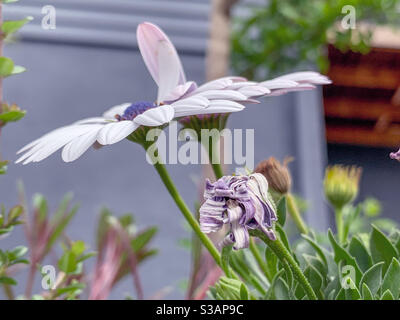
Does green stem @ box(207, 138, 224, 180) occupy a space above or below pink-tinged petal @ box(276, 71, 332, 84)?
below

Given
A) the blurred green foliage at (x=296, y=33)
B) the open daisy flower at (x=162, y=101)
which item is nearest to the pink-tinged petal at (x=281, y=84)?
the open daisy flower at (x=162, y=101)

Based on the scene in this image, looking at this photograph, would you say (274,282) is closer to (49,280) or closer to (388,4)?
(49,280)

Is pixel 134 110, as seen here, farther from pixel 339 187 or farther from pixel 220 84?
pixel 339 187

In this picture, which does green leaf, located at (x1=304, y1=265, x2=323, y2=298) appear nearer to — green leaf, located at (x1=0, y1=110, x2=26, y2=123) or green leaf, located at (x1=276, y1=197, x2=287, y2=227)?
green leaf, located at (x1=276, y1=197, x2=287, y2=227)

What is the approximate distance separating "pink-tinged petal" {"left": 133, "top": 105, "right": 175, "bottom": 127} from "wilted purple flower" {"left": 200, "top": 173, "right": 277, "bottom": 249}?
0.10 feet

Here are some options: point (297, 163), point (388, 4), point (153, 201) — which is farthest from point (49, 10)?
point (297, 163)

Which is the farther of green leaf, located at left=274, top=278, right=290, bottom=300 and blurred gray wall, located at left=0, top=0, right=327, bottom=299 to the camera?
blurred gray wall, located at left=0, top=0, right=327, bottom=299

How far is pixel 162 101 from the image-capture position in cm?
25

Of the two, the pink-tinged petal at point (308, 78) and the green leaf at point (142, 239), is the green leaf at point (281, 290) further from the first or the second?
the green leaf at point (142, 239)

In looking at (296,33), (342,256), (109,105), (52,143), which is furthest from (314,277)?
(109,105)

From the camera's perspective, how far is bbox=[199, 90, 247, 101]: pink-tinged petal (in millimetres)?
212

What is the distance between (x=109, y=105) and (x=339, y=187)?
1.84 m

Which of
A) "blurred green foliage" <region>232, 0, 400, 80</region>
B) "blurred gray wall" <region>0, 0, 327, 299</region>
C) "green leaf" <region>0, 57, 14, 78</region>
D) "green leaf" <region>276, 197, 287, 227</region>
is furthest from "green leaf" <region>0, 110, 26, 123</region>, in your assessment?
"blurred gray wall" <region>0, 0, 327, 299</region>

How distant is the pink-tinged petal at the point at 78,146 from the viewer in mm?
200
